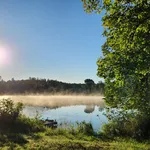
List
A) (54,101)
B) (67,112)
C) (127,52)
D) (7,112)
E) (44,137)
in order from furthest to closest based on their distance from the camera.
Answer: (54,101) → (67,112) → (7,112) → (127,52) → (44,137)

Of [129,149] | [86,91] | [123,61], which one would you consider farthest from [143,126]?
[86,91]

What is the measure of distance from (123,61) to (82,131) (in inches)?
202

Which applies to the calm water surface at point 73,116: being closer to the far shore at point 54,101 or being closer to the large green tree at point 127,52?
the large green tree at point 127,52

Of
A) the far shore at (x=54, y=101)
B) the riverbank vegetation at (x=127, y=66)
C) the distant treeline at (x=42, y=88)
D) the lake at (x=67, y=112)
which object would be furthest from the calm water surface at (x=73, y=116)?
the distant treeline at (x=42, y=88)

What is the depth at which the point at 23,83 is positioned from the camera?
80.8m

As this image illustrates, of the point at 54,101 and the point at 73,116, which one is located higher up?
the point at 54,101

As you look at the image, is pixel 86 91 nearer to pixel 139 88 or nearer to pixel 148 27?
pixel 139 88

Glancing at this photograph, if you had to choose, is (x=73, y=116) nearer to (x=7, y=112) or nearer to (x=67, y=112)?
(x=67, y=112)

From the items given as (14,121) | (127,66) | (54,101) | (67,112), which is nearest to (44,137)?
(14,121)

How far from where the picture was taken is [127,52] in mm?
15133

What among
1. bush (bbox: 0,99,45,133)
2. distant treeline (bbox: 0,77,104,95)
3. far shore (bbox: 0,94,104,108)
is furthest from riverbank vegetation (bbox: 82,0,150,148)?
distant treeline (bbox: 0,77,104,95)

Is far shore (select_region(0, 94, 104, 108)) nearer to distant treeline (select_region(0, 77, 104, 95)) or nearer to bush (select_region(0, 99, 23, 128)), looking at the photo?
distant treeline (select_region(0, 77, 104, 95))

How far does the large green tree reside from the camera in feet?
34.8

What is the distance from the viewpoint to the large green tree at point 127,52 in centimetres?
1060
